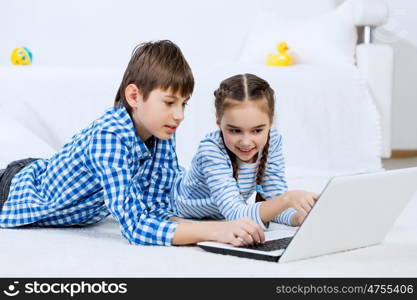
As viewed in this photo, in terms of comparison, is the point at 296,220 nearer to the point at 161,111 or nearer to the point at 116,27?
the point at 161,111

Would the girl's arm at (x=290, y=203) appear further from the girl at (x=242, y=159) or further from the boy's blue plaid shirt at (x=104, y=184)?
the boy's blue plaid shirt at (x=104, y=184)

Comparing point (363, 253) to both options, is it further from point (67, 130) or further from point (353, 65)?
point (353, 65)

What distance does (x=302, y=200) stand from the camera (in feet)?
3.41

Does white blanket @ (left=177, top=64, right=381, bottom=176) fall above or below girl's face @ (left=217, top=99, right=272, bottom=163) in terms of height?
below

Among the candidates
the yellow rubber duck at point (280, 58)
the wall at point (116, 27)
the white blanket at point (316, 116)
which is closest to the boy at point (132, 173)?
the white blanket at point (316, 116)

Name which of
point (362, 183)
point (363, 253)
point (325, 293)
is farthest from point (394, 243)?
point (325, 293)

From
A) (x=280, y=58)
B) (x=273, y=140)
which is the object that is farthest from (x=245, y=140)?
(x=280, y=58)

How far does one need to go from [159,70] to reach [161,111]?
67mm

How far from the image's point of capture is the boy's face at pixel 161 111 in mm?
1115

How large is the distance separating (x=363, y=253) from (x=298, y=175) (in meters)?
1.24

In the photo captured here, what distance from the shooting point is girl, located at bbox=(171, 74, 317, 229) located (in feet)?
3.99

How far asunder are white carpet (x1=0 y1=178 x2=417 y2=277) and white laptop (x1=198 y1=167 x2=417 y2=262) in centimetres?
2

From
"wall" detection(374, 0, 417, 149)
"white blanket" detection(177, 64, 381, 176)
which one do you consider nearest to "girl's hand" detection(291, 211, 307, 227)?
"white blanket" detection(177, 64, 381, 176)

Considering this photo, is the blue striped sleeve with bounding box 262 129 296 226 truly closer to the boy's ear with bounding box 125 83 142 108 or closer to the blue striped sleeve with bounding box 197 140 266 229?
the blue striped sleeve with bounding box 197 140 266 229
